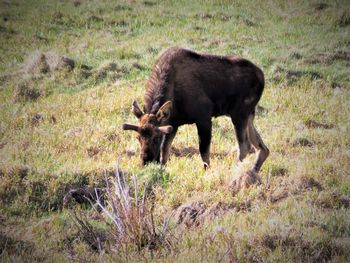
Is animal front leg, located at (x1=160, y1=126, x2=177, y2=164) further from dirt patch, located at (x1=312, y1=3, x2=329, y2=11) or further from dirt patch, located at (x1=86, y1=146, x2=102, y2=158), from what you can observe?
dirt patch, located at (x1=312, y1=3, x2=329, y2=11)

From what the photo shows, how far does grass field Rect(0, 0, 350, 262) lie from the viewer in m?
6.83

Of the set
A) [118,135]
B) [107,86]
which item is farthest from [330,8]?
[118,135]

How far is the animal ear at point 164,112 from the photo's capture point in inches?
357

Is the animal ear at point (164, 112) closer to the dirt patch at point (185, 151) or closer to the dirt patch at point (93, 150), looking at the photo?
the dirt patch at point (185, 151)

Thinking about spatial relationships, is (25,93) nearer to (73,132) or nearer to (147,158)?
(73,132)

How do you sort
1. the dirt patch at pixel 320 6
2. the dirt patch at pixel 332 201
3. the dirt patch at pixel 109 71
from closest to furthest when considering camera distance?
the dirt patch at pixel 332 201 → the dirt patch at pixel 109 71 → the dirt patch at pixel 320 6

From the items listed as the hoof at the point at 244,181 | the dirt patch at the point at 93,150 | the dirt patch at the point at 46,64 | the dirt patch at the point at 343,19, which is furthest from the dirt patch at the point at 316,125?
the dirt patch at the point at 343,19

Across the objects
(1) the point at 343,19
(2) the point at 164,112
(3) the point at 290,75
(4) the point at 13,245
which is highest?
(2) the point at 164,112

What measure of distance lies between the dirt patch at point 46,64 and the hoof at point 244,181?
8909 mm

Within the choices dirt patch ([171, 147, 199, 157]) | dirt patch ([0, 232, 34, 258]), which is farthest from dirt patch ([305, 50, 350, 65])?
dirt patch ([0, 232, 34, 258])

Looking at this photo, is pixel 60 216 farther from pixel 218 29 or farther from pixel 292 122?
pixel 218 29

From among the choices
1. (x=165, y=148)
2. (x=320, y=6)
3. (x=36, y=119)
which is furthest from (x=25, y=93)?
(x=320, y=6)

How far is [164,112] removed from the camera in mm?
9141

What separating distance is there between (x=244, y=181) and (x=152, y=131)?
4.92ft
